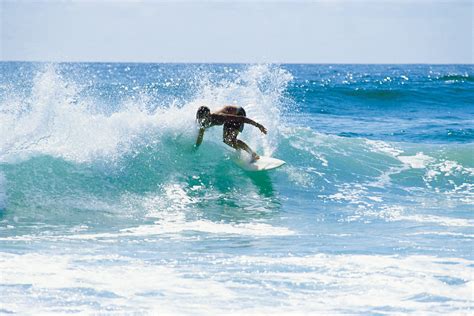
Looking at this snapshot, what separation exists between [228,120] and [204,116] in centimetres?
40

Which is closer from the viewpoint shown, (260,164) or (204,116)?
(204,116)

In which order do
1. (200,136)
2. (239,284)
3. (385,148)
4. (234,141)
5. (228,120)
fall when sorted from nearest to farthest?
1. (239,284)
2. (228,120)
3. (234,141)
4. (200,136)
5. (385,148)

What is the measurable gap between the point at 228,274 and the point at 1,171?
17.5 ft

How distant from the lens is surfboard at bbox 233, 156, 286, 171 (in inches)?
436

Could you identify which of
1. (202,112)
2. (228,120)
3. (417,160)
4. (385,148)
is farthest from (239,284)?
(385,148)

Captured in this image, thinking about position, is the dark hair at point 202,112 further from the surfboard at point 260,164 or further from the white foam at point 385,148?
the white foam at point 385,148

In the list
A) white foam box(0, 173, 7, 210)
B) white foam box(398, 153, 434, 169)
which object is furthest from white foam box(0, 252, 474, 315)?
white foam box(398, 153, 434, 169)

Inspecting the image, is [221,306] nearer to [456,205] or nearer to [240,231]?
[240,231]

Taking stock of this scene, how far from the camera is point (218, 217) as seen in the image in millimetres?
9273

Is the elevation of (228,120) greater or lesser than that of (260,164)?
greater

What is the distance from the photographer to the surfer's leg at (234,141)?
1098 centimetres

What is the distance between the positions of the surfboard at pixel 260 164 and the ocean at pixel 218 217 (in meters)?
0.22

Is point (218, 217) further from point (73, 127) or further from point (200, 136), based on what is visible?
point (73, 127)

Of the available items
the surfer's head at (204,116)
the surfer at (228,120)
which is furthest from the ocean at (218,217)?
the surfer's head at (204,116)
